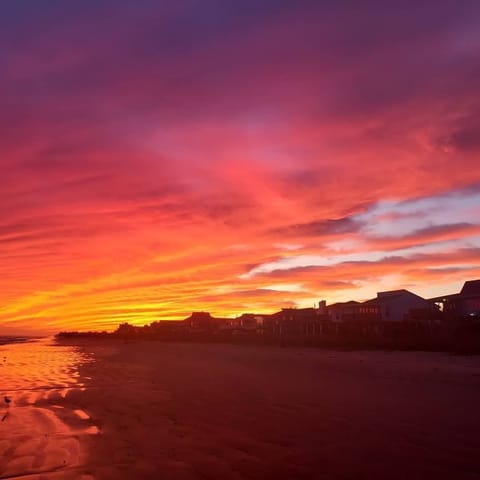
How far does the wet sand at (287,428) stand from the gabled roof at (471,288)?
45740mm

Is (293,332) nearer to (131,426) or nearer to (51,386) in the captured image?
(51,386)

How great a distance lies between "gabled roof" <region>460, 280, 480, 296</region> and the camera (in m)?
65.3

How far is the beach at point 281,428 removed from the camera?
9.23 m

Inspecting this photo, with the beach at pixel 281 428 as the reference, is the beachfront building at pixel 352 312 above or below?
above

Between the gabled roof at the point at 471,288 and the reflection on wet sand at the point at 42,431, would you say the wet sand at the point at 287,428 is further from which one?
the gabled roof at the point at 471,288

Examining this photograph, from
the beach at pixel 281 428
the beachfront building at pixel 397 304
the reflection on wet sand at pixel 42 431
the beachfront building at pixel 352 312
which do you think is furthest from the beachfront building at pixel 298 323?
the reflection on wet sand at pixel 42 431

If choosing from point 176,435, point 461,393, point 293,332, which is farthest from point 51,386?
point 293,332

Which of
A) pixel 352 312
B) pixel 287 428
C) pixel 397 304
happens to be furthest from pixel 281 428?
pixel 352 312

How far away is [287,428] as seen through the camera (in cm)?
1241

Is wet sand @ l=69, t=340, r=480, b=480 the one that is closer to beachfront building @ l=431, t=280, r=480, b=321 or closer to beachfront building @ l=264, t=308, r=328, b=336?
beachfront building @ l=431, t=280, r=480, b=321

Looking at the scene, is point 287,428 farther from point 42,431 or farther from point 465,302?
point 465,302

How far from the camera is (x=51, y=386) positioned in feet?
75.0

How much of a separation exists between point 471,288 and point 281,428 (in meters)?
59.7

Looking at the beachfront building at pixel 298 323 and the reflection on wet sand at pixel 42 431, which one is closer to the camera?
the reflection on wet sand at pixel 42 431
